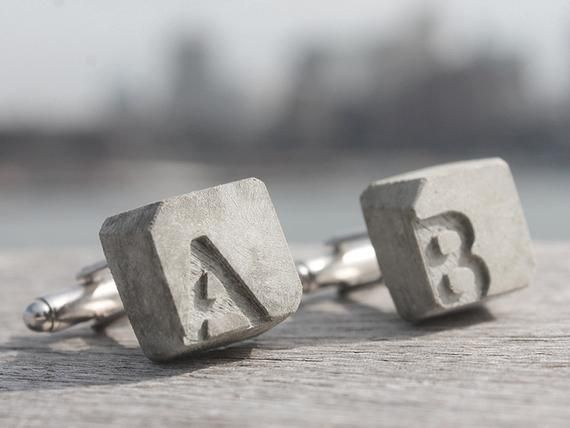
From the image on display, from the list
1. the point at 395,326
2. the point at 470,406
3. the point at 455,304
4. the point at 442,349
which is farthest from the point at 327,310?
the point at 470,406

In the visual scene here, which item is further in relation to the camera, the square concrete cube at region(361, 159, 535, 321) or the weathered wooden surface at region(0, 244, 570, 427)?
the square concrete cube at region(361, 159, 535, 321)

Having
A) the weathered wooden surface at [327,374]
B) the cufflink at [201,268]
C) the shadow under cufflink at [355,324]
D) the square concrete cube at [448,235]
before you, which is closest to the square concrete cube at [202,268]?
the cufflink at [201,268]

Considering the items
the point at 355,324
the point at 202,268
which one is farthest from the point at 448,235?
the point at 202,268

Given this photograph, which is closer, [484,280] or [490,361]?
[490,361]

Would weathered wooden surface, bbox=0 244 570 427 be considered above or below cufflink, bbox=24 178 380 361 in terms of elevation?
below

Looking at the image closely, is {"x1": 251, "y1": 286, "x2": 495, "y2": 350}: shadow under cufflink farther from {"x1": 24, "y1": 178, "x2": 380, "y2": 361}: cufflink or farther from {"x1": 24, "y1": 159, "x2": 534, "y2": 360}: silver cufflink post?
{"x1": 24, "y1": 178, "x2": 380, "y2": 361}: cufflink

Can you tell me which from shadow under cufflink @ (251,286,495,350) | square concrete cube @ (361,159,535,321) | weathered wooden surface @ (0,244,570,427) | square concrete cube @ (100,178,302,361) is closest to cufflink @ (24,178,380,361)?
square concrete cube @ (100,178,302,361)

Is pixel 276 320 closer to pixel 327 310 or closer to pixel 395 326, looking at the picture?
pixel 395 326
